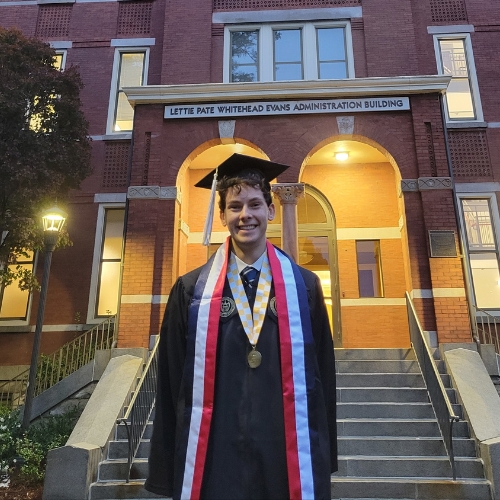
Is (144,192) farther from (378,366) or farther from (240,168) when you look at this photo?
(240,168)

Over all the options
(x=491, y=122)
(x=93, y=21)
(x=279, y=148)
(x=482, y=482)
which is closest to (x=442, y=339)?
(x=482, y=482)

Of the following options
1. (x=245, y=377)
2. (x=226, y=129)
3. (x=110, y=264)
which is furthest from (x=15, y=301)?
(x=245, y=377)

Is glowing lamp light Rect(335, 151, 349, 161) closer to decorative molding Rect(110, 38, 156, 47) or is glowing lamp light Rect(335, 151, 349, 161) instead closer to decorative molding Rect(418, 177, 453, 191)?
decorative molding Rect(418, 177, 453, 191)

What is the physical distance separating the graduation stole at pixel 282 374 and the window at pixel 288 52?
11082mm

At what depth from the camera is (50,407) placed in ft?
29.1

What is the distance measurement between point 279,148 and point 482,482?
7.61 m

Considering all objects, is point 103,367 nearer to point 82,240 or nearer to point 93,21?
point 82,240

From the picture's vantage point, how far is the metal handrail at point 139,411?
5.86m

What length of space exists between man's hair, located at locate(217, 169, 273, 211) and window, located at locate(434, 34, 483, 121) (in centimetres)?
1117

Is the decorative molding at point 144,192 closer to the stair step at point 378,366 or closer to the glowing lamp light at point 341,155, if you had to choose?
the glowing lamp light at point 341,155

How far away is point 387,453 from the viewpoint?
20.5 ft

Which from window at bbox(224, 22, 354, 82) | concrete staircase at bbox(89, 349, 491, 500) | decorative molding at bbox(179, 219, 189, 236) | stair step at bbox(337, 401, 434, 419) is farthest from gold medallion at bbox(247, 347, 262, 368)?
window at bbox(224, 22, 354, 82)

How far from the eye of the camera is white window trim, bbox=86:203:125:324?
1171 centimetres

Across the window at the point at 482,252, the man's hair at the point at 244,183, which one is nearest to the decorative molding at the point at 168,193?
the window at the point at 482,252
